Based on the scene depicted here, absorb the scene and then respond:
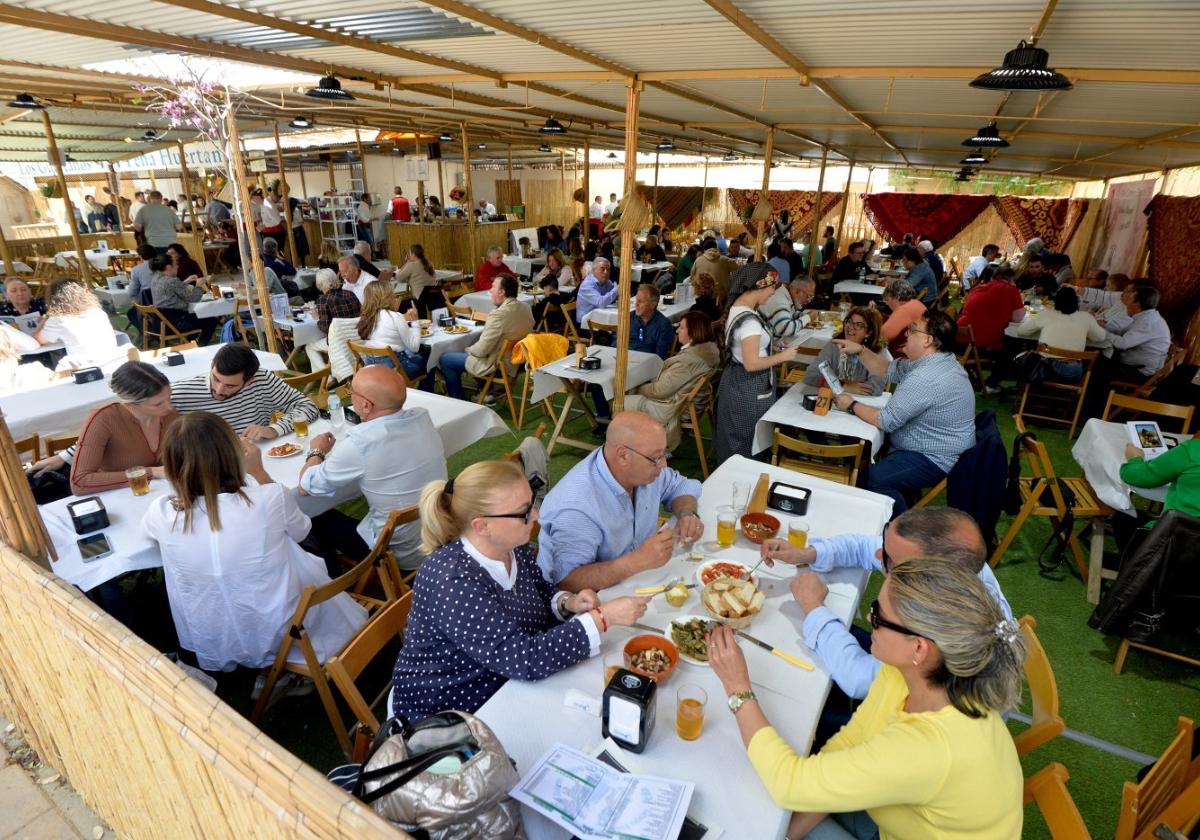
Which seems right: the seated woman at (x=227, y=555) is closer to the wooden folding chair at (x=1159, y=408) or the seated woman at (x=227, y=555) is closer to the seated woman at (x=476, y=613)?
the seated woman at (x=476, y=613)

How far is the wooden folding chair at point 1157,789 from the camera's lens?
1.52 metres

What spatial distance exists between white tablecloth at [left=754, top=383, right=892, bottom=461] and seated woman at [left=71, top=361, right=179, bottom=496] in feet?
11.2

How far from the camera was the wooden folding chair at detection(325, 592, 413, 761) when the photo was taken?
1792 millimetres

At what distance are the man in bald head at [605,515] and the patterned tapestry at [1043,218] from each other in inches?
667

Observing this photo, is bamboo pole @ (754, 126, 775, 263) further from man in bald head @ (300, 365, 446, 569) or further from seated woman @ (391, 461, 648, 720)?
seated woman @ (391, 461, 648, 720)

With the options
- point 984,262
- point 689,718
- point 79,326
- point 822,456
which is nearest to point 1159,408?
point 822,456

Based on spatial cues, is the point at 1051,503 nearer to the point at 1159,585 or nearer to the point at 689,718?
the point at 1159,585

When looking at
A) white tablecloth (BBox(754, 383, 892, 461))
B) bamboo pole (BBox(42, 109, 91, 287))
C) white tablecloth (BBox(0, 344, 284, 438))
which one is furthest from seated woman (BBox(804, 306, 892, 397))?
bamboo pole (BBox(42, 109, 91, 287))

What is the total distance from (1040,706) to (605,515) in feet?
4.72

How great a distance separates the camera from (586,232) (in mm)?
13469

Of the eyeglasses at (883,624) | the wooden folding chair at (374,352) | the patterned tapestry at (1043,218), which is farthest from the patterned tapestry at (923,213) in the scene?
the eyeglasses at (883,624)

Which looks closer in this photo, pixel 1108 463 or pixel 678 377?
pixel 1108 463

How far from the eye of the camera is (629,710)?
1480 millimetres

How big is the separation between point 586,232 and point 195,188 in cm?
1451
